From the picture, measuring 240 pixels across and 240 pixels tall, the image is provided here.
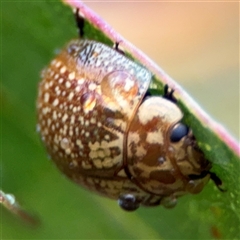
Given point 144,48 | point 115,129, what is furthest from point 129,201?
point 144,48

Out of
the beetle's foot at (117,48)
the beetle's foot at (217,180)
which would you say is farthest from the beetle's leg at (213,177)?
the beetle's foot at (117,48)

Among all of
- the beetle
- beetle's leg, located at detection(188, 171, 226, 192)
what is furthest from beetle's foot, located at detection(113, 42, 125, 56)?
beetle's leg, located at detection(188, 171, 226, 192)

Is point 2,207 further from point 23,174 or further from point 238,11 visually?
point 238,11

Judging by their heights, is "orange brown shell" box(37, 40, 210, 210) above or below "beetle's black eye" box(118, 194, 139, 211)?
above

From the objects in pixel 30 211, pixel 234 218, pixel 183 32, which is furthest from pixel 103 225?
pixel 183 32

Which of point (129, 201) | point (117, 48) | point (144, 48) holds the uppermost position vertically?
point (144, 48)

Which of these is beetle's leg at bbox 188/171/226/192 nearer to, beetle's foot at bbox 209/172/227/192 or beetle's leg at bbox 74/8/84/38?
beetle's foot at bbox 209/172/227/192

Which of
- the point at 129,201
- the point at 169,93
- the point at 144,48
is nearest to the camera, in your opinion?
the point at 169,93

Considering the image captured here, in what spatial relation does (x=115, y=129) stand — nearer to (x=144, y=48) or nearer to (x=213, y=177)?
(x=213, y=177)
